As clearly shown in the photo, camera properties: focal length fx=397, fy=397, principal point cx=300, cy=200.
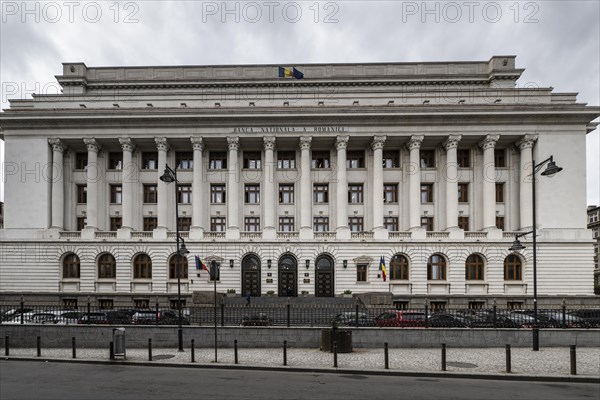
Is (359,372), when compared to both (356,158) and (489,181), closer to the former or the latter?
(356,158)

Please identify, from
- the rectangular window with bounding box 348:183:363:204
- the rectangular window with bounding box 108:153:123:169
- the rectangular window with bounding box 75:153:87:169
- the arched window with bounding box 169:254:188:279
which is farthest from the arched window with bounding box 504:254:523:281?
the rectangular window with bounding box 75:153:87:169

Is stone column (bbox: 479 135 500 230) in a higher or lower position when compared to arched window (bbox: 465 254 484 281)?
higher

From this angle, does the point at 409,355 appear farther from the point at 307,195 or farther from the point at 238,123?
the point at 238,123

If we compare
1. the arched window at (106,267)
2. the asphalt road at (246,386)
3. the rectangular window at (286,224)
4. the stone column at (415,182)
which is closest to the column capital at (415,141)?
the stone column at (415,182)

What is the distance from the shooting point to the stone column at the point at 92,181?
4200 centimetres

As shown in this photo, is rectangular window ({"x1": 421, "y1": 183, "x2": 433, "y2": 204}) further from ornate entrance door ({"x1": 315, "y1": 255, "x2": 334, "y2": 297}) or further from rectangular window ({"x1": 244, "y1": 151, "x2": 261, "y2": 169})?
rectangular window ({"x1": 244, "y1": 151, "x2": 261, "y2": 169})

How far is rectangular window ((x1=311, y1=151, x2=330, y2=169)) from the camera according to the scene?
44.5 m

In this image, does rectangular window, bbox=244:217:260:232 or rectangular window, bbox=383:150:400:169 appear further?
rectangular window, bbox=383:150:400:169

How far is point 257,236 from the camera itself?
41.3 meters

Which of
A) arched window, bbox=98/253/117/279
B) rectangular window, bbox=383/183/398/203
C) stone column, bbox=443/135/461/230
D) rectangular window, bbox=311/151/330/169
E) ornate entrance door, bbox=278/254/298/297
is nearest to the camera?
ornate entrance door, bbox=278/254/298/297

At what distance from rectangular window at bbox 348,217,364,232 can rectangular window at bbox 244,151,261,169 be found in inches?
467

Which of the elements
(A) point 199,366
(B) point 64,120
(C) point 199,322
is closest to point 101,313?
(C) point 199,322

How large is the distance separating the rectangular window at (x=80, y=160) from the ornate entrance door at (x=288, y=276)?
24803 mm

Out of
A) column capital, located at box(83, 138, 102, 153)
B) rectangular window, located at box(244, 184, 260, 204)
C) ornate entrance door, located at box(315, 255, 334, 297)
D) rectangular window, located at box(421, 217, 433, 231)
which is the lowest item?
ornate entrance door, located at box(315, 255, 334, 297)
